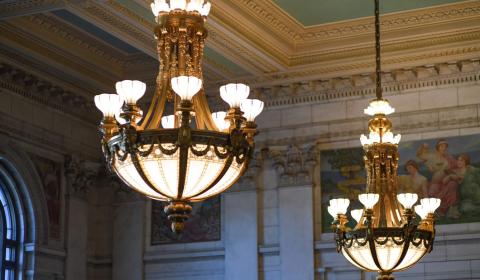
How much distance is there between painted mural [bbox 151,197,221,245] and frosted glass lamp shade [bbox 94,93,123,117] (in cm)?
780

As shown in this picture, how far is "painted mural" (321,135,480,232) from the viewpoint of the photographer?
48.7ft

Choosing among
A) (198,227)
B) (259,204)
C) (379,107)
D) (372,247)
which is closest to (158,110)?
(372,247)

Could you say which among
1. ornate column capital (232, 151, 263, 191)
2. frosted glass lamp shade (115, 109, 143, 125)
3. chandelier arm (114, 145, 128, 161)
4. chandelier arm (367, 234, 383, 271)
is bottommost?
chandelier arm (367, 234, 383, 271)

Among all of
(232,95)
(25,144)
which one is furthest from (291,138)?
(232,95)

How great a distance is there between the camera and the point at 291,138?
16.2 meters

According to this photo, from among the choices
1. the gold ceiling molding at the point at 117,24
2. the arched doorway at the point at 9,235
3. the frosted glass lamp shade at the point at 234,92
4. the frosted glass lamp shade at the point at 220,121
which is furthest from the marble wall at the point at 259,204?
the frosted glass lamp shade at the point at 234,92

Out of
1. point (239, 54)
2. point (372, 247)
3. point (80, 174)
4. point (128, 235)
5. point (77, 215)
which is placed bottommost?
point (372, 247)

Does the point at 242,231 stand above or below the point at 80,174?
below

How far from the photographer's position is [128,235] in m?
16.9

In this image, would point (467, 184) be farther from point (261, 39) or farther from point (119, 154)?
point (119, 154)

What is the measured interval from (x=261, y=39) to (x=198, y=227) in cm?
336

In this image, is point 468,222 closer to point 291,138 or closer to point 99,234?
point 291,138

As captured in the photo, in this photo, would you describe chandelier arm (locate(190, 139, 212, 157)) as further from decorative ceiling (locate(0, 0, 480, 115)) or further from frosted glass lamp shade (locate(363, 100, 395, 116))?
decorative ceiling (locate(0, 0, 480, 115))

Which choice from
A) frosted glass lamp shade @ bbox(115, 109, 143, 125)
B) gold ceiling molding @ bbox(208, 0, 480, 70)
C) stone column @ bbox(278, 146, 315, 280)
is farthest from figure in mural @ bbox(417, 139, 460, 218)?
frosted glass lamp shade @ bbox(115, 109, 143, 125)
